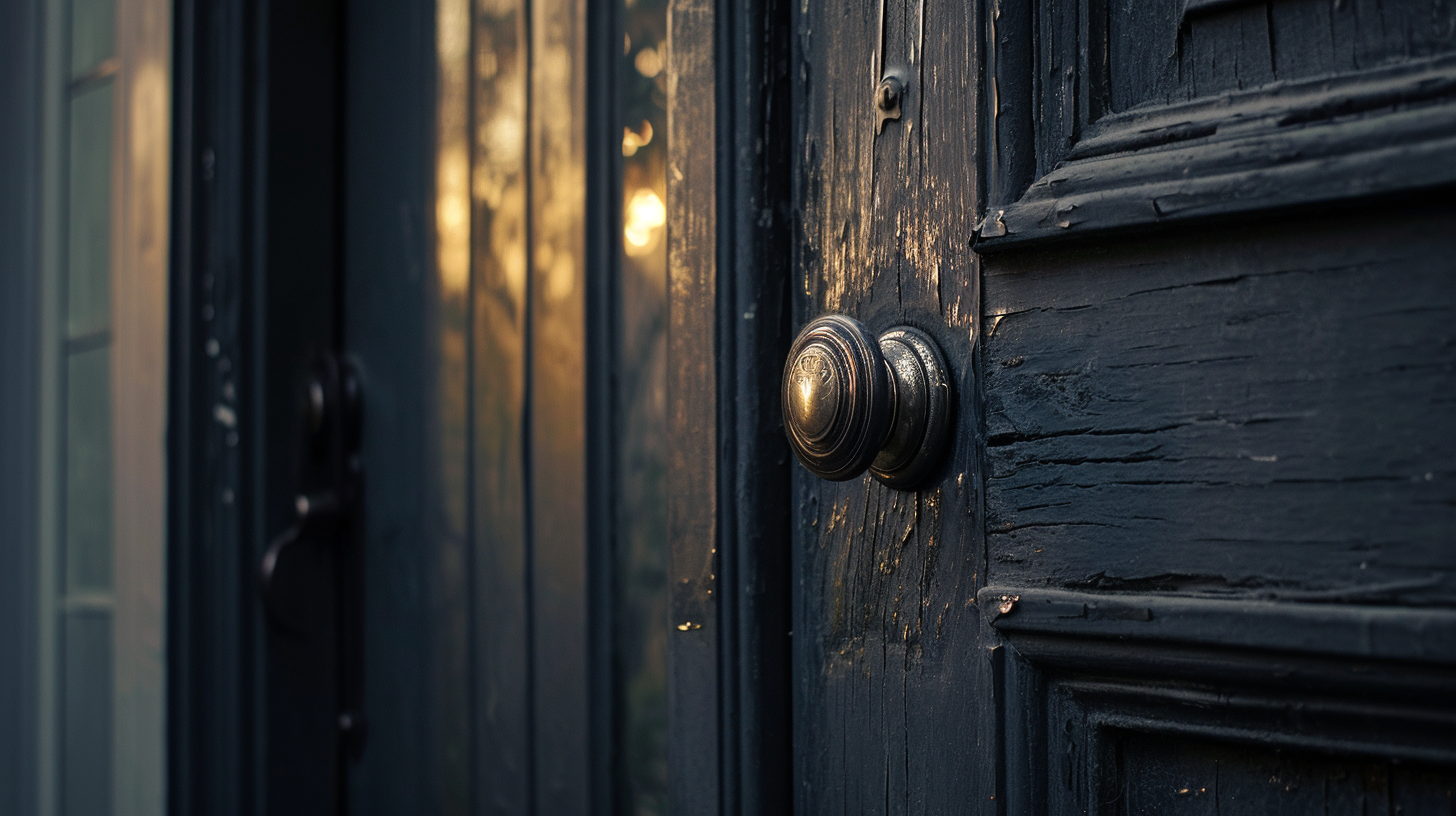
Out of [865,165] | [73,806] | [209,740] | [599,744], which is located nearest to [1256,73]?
[865,165]

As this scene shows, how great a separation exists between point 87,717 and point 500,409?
84 cm

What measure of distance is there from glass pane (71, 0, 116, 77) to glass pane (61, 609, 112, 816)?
0.77m

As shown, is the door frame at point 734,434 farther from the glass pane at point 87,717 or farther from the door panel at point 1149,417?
the glass pane at point 87,717

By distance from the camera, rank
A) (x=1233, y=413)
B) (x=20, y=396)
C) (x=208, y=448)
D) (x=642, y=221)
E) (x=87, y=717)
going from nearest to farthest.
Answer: (x=1233, y=413), (x=642, y=221), (x=208, y=448), (x=87, y=717), (x=20, y=396)

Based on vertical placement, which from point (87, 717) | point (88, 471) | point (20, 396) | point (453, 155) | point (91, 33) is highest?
point (91, 33)

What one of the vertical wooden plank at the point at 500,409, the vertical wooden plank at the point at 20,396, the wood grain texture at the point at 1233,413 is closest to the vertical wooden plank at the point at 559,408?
the vertical wooden plank at the point at 500,409

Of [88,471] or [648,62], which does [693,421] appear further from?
[88,471]

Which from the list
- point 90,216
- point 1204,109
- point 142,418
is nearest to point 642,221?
point 1204,109

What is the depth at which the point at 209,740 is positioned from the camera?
106cm

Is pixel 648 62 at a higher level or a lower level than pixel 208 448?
higher

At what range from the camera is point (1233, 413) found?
1.40ft

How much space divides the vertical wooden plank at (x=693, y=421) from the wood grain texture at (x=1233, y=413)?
0.21 m

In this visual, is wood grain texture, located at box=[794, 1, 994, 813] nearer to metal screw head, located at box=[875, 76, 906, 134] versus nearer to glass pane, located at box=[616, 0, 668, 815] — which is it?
metal screw head, located at box=[875, 76, 906, 134]

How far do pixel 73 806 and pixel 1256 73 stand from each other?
1597mm
